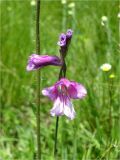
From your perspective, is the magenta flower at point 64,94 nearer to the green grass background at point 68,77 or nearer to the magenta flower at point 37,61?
the magenta flower at point 37,61

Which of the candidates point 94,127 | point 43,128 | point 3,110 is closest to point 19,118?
point 3,110

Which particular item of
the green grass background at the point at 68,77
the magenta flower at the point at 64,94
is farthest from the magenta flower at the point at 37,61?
the green grass background at the point at 68,77

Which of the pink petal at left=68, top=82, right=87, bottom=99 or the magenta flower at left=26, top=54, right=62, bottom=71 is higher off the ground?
the magenta flower at left=26, top=54, right=62, bottom=71

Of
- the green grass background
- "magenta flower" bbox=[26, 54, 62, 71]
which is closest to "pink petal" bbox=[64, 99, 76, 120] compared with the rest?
"magenta flower" bbox=[26, 54, 62, 71]

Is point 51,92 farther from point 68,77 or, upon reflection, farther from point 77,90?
point 68,77

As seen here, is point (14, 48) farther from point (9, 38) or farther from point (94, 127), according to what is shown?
point (94, 127)

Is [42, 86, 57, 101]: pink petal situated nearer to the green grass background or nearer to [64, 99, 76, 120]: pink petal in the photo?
[64, 99, 76, 120]: pink petal
